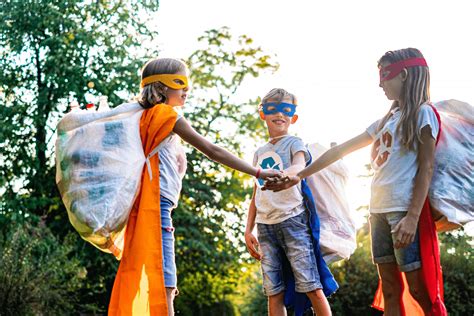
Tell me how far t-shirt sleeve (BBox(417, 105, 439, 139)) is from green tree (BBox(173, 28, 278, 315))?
39.9 feet

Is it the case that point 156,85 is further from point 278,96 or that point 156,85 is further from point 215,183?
point 215,183

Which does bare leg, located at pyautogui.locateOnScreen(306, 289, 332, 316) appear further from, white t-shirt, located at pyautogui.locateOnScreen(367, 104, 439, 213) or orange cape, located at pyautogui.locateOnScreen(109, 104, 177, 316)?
orange cape, located at pyautogui.locateOnScreen(109, 104, 177, 316)

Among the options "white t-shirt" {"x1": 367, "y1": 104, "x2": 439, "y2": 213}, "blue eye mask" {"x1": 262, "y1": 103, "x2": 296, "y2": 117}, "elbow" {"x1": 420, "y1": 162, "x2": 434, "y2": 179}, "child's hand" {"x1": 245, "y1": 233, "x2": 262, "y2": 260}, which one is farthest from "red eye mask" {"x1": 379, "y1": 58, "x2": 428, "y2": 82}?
"child's hand" {"x1": 245, "y1": 233, "x2": 262, "y2": 260}

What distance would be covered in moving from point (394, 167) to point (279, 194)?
1.11 metres

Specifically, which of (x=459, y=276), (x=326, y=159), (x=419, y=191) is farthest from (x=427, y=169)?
(x=459, y=276)

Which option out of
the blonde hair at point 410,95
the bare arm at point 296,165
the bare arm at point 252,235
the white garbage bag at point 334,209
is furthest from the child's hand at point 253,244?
the blonde hair at point 410,95

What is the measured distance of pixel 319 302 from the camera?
484cm

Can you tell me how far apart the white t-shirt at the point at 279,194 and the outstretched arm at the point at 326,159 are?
146mm

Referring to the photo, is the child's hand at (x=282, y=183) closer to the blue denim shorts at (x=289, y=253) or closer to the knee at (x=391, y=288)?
the blue denim shorts at (x=289, y=253)

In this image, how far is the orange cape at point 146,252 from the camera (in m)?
3.99

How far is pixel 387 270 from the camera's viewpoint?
164 inches

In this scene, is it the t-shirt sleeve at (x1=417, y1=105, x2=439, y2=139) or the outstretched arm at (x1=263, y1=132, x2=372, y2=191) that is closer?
the t-shirt sleeve at (x1=417, y1=105, x2=439, y2=139)

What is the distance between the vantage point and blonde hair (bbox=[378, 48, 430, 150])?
403cm

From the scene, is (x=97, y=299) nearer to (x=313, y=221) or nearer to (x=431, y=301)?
(x=313, y=221)
